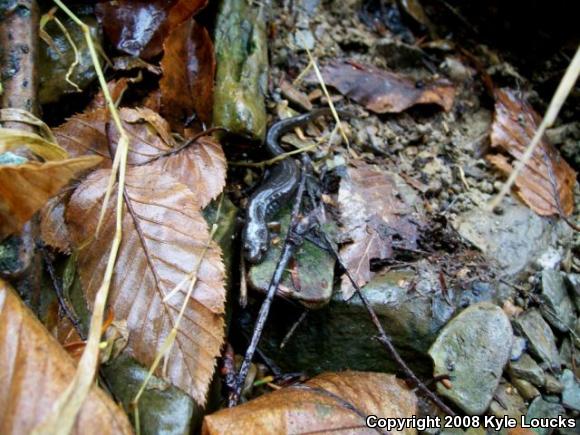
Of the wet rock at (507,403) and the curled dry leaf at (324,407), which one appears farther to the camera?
the wet rock at (507,403)

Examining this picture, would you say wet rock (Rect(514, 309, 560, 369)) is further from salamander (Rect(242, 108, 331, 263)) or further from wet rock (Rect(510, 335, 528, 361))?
salamander (Rect(242, 108, 331, 263))

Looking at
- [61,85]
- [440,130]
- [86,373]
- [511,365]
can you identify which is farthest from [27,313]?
[440,130]

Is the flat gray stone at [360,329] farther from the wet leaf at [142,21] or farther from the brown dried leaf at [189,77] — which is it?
the wet leaf at [142,21]

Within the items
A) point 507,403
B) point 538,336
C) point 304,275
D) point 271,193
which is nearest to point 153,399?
point 304,275

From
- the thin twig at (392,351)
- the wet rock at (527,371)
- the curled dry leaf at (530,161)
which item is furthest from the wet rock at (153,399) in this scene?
the curled dry leaf at (530,161)

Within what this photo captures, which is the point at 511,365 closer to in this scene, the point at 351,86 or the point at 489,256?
the point at 489,256

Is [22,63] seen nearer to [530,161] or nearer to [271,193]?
[271,193]
